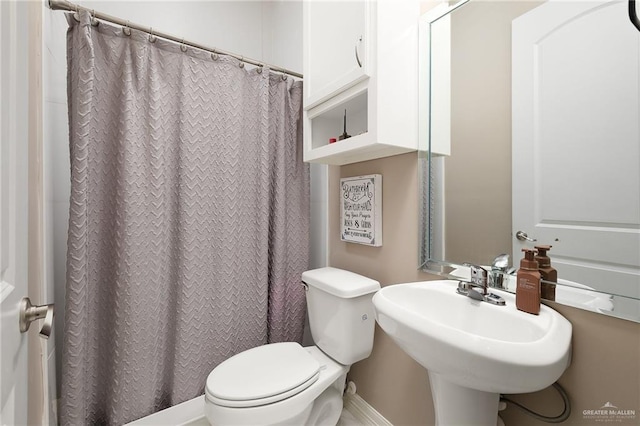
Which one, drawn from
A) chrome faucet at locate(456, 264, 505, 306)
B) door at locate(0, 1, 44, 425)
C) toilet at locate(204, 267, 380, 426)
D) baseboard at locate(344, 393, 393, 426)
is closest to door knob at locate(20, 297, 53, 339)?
door at locate(0, 1, 44, 425)


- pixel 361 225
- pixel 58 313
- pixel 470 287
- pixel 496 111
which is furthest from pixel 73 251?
pixel 496 111

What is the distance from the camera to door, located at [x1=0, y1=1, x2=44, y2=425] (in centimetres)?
41

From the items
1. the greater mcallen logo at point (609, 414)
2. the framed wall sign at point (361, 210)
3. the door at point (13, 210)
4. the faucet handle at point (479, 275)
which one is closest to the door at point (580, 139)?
the faucet handle at point (479, 275)

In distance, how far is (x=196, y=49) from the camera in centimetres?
130

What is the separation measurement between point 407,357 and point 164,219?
3.97ft

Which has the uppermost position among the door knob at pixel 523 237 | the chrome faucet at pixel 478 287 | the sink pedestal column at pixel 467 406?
the door knob at pixel 523 237

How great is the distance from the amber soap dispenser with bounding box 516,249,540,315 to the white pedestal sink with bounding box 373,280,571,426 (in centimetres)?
2

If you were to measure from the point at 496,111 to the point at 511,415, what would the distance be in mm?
968

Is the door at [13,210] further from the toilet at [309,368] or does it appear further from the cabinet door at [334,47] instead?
the cabinet door at [334,47]

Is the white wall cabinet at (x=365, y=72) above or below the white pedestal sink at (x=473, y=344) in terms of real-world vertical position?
above

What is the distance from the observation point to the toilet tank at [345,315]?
3.95 feet

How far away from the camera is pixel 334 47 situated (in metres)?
1.18

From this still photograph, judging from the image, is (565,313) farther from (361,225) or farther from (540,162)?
(361,225)

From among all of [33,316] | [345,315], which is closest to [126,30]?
A: [33,316]
